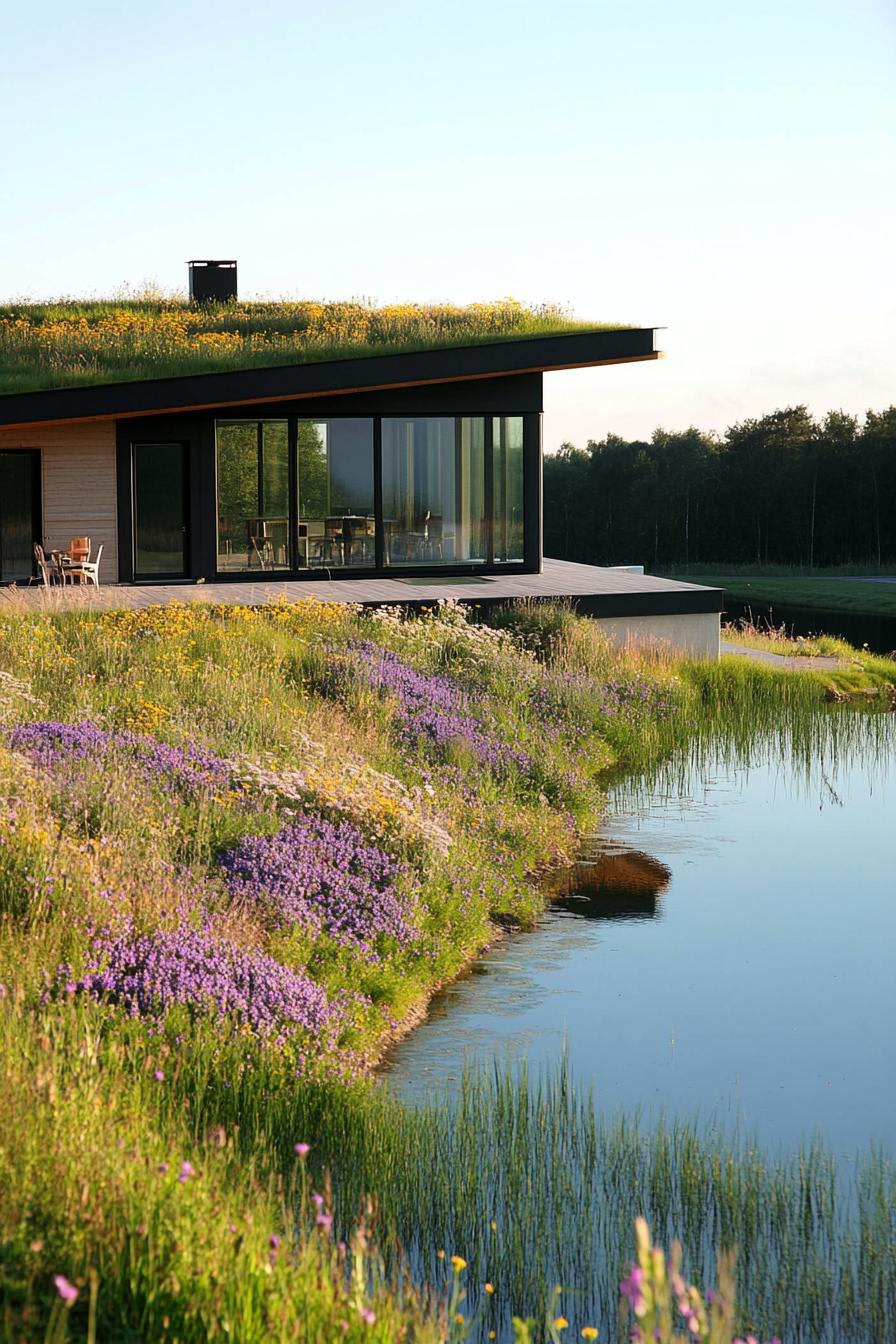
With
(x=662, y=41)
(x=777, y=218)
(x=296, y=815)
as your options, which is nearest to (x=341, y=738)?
(x=296, y=815)

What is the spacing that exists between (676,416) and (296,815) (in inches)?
2455

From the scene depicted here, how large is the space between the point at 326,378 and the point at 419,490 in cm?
254

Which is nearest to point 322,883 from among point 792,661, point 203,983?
point 203,983

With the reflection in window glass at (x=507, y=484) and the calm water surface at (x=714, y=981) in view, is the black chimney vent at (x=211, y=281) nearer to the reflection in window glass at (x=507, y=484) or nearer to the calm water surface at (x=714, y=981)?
the reflection in window glass at (x=507, y=484)

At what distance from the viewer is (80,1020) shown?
5.70 metres

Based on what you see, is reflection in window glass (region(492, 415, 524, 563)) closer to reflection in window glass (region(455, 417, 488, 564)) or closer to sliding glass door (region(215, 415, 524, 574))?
sliding glass door (region(215, 415, 524, 574))

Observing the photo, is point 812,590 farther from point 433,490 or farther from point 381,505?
point 381,505

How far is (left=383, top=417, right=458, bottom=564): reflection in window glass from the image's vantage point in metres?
22.3

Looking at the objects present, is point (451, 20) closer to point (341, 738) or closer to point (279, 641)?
point (279, 641)

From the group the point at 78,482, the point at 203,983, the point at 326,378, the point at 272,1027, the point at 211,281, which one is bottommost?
the point at 272,1027

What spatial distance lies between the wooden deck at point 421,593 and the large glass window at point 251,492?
1.51 ft

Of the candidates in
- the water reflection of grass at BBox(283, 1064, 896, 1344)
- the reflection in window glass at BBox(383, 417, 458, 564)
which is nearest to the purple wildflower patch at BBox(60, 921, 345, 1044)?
the water reflection of grass at BBox(283, 1064, 896, 1344)

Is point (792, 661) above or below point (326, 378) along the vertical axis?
below

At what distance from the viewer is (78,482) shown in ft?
71.1
